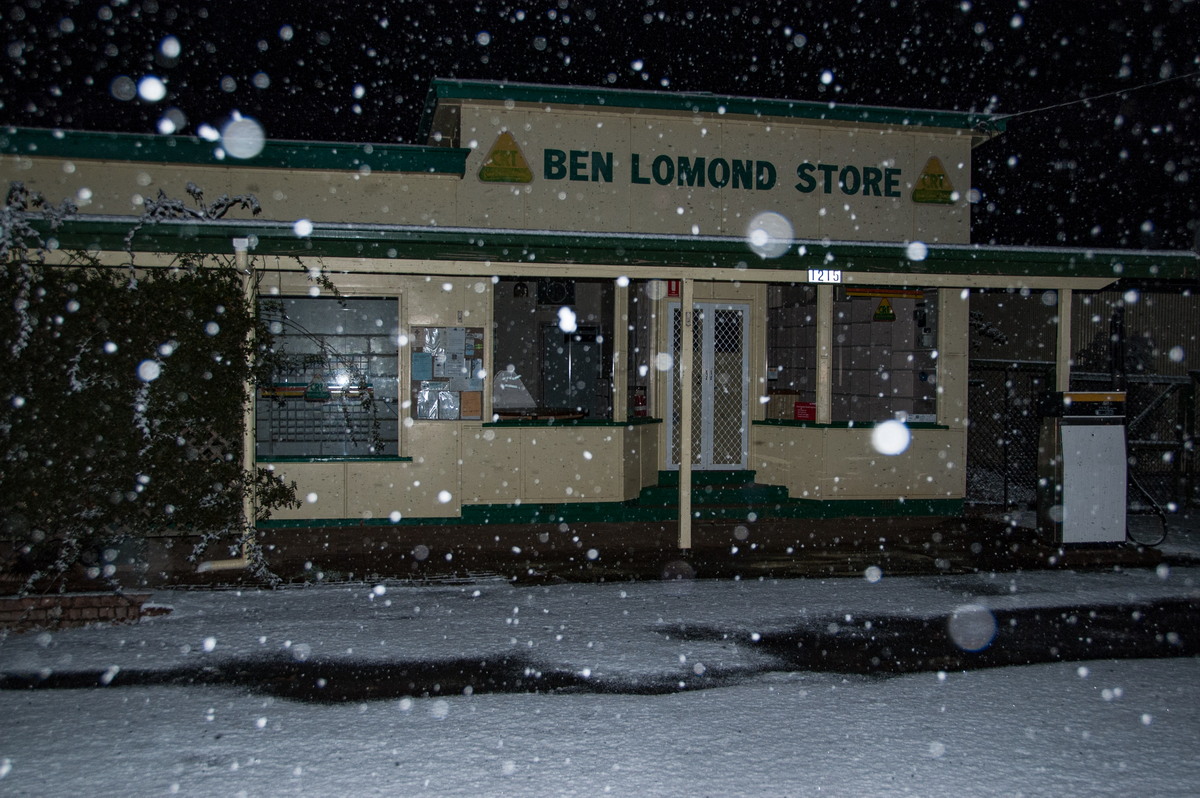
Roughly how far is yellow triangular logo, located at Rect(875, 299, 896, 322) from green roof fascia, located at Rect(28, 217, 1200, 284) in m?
2.42

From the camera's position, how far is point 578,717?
4.82 metres

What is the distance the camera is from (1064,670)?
570cm

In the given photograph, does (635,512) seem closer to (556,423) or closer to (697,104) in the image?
(556,423)

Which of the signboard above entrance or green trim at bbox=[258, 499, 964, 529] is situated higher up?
the signboard above entrance

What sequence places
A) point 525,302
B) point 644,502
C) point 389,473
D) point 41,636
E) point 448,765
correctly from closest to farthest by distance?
1. point 448,765
2. point 41,636
3. point 389,473
4. point 644,502
5. point 525,302

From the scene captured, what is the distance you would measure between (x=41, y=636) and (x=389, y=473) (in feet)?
14.1

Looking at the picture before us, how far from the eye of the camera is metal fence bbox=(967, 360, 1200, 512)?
1104 cm

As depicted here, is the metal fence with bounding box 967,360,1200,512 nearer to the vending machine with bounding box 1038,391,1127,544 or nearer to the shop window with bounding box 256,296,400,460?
the vending machine with bounding box 1038,391,1127,544

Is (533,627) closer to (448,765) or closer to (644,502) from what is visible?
(448,765)

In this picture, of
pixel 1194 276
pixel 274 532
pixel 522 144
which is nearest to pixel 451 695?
pixel 274 532

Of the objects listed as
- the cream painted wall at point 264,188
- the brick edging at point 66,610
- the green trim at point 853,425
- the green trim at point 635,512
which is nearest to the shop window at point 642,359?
the green trim at point 635,512

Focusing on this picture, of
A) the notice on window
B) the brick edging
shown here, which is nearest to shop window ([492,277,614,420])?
the notice on window

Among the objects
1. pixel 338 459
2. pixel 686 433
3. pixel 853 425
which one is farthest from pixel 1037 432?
pixel 338 459

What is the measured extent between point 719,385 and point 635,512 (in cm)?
241
